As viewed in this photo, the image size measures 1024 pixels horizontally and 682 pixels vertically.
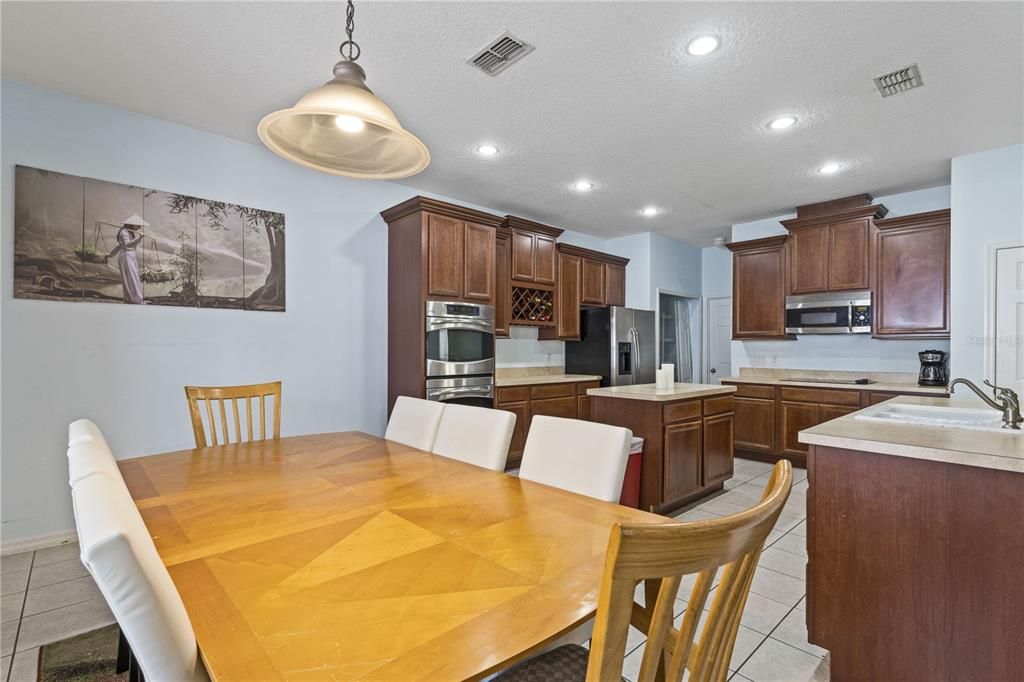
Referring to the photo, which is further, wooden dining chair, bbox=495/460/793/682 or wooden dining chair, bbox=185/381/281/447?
wooden dining chair, bbox=185/381/281/447

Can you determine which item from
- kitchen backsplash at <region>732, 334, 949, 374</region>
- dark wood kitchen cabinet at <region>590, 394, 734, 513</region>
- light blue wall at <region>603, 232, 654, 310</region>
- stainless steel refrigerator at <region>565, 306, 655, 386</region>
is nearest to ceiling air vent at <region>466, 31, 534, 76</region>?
dark wood kitchen cabinet at <region>590, 394, 734, 513</region>

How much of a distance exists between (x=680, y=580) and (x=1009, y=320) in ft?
14.9

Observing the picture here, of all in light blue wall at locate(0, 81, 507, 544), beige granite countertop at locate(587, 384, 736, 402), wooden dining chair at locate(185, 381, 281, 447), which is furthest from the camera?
beige granite countertop at locate(587, 384, 736, 402)

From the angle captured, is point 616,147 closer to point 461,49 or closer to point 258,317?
point 461,49

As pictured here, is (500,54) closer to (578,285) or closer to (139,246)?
(139,246)

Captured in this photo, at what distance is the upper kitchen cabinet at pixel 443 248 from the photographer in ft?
12.6

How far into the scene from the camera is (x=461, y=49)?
2379 mm

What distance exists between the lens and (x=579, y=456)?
1.54m

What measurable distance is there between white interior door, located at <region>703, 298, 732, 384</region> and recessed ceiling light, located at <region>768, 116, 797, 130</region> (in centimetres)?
389

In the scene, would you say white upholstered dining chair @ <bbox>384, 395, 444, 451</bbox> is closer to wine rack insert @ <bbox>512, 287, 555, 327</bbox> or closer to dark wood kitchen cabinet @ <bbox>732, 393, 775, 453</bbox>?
wine rack insert @ <bbox>512, 287, 555, 327</bbox>

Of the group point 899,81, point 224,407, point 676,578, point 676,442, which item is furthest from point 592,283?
point 676,578

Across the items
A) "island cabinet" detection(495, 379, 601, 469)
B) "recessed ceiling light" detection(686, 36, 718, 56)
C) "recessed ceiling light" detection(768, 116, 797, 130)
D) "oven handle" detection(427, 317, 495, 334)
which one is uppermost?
"recessed ceiling light" detection(686, 36, 718, 56)

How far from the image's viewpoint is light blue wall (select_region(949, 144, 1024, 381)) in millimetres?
3471

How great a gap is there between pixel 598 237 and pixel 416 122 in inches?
148
